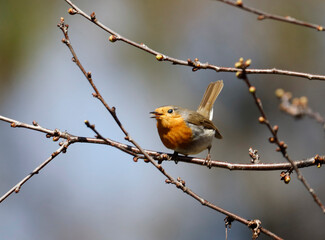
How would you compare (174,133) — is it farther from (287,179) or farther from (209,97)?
(287,179)

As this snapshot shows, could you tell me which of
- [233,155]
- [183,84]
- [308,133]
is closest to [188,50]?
[183,84]

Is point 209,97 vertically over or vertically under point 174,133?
over

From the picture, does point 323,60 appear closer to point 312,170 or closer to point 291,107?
point 312,170

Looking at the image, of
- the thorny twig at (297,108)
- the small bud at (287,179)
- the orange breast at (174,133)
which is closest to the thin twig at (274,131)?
the thorny twig at (297,108)

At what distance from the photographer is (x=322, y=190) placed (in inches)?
382

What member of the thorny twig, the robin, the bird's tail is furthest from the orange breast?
the thorny twig

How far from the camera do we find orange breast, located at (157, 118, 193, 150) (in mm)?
4695

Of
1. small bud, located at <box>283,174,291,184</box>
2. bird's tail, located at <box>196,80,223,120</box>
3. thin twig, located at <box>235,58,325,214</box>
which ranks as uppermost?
bird's tail, located at <box>196,80,223,120</box>

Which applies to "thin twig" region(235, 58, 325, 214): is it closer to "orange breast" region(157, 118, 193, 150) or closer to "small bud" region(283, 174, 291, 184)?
"small bud" region(283, 174, 291, 184)

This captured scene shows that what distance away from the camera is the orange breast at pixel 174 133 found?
4695mm

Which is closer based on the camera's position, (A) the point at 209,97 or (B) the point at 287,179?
(B) the point at 287,179

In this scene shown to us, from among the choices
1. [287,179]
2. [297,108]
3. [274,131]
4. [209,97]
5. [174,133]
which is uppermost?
[209,97]

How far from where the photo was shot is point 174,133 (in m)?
4.76

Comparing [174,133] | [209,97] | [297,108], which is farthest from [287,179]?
[209,97]
